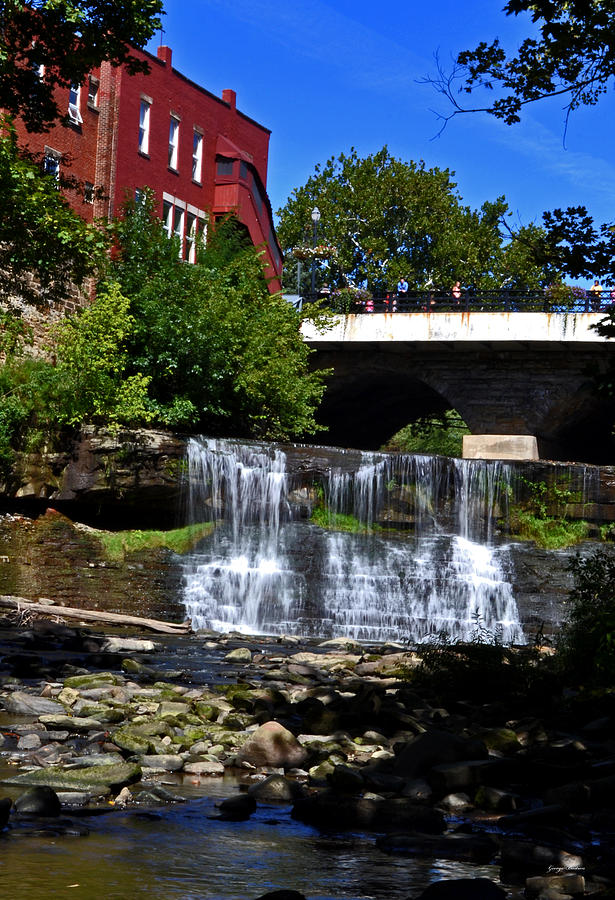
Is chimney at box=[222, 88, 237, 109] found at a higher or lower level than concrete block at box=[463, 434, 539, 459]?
higher

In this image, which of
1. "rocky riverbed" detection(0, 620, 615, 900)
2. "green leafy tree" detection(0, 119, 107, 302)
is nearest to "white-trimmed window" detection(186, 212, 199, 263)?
"green leafy tree" detection(0, 119, 107, 302)

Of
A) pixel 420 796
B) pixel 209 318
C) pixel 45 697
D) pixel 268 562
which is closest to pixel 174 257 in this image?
pixel 209 318

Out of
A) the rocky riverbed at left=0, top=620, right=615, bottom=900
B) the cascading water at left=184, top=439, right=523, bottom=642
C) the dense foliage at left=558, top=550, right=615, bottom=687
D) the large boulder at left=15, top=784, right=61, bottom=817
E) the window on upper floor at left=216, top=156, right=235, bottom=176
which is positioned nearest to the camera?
the rocky riverbed at left=0, top=620, right=615, bottom=900

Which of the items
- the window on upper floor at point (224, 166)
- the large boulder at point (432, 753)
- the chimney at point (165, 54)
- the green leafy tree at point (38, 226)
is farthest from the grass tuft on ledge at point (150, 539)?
the chimney at point (165, 54)

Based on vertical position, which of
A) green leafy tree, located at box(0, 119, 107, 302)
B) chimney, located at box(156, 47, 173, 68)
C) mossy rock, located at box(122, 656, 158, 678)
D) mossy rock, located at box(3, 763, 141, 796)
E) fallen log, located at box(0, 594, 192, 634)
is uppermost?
chimney, located at box(156, 47, 173, 68)

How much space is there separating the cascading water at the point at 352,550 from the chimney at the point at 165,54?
56.6ft

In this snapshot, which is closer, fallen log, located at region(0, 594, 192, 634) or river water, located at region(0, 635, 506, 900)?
river water, located at region(0, 635, 506, 900)

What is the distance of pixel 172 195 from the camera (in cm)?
3572

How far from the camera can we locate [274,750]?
7215 mm

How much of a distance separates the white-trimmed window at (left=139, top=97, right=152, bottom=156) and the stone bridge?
793cm

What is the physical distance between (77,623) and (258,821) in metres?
13.0

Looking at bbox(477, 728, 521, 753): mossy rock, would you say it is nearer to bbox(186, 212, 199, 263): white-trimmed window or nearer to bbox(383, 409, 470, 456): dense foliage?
bbox(186, 212, 199, 263): white-trimmed window

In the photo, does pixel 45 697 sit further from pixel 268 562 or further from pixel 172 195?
pixel 172 195

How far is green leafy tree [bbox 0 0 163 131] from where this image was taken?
1485 cm
